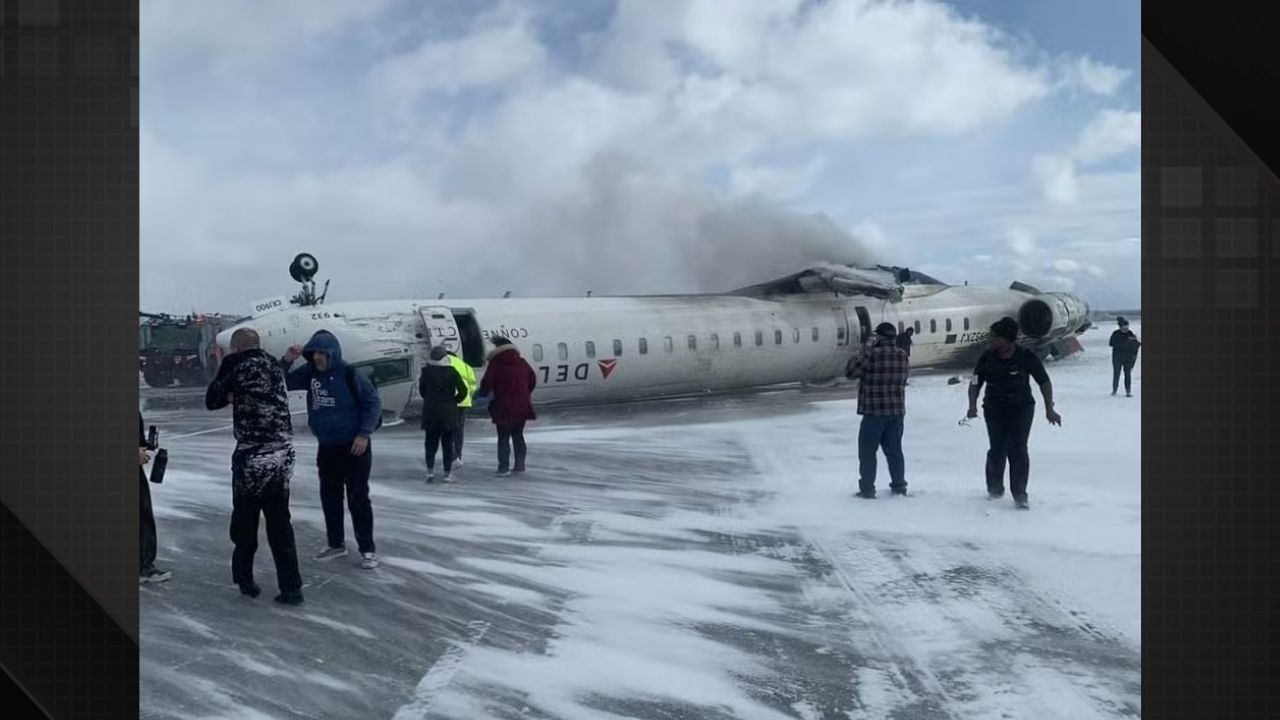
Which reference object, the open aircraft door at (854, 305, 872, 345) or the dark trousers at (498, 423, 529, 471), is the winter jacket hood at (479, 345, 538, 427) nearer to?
the dark trousers at (498, 423, 529, 471)

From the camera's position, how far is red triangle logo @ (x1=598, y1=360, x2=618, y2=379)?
46.6 ft

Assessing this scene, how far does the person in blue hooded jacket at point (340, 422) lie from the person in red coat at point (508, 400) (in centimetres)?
351

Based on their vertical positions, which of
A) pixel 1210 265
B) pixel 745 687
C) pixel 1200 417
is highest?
pixel 1210 265

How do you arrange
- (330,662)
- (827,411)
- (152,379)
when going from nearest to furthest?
(330,662) → (827,411) → (152,379)

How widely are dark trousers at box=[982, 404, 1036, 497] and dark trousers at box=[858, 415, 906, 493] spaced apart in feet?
2.66

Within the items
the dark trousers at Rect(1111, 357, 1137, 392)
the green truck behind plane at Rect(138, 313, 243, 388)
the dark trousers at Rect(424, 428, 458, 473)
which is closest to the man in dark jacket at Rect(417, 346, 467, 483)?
the dark trousers at Rect(424, 428, 458, 473)

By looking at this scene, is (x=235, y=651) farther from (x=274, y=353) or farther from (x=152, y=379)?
(x=152, y=379)

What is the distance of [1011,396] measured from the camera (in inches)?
299

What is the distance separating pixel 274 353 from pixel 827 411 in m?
8.44

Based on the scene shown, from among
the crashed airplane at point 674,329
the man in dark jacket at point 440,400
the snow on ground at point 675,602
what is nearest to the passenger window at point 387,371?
the crashed airplane at point 674,329

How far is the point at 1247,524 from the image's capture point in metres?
4.39

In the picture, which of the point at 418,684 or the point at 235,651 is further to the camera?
the point at 235,651

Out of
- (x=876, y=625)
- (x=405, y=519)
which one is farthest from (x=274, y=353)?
(x=876, y=625)

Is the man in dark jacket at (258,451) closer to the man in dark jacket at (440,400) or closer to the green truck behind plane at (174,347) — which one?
the man in dark jacket at (440,400)
